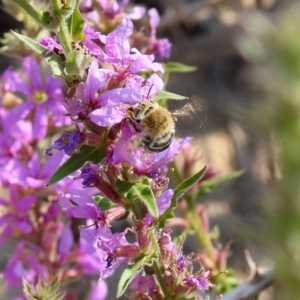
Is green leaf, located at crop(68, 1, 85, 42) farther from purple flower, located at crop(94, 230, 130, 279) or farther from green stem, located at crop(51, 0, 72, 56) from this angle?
purple flower, located at crop(94, 230, 130, 279)

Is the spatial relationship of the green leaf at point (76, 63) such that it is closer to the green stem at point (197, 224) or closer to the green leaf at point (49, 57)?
the green leaf at point (49, 57)

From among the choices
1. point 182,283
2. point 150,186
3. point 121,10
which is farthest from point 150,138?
point 121,10

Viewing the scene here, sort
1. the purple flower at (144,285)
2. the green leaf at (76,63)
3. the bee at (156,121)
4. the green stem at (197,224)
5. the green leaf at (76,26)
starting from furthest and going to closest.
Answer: the green stem at (197,224) → the purple flower at (144,285) → the bee at (156,121) → the green leaf at (76,26) → the green leaf at (76,63)

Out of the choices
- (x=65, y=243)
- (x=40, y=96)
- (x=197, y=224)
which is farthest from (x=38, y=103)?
(x=197, y=224)

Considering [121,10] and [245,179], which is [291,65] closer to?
[121,10]

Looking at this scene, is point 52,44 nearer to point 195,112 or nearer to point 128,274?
point 195,112

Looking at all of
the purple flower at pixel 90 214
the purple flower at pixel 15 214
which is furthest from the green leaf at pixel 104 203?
the purple flower at pixel 15 214

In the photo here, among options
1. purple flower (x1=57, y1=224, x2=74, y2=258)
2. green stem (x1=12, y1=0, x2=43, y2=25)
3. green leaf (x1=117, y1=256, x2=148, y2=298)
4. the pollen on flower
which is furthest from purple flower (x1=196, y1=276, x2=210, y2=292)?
the pollen on flower
